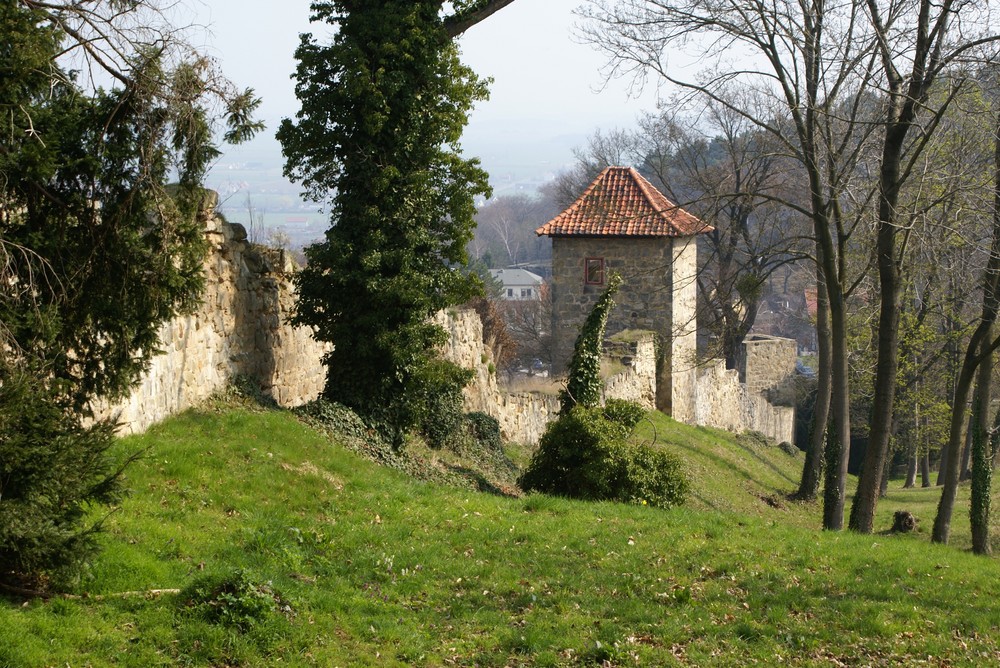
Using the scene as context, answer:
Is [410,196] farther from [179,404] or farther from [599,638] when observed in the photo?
[599,638]

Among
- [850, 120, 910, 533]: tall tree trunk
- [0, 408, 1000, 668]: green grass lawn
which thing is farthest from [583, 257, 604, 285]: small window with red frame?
Result: [0, 408, 1000, 668]: green grass lawn

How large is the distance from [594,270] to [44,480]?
21209 millimetres

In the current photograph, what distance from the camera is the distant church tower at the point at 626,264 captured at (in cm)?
2602

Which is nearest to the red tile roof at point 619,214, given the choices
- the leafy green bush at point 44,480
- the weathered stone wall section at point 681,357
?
the weathered stone wall section at point 681,357

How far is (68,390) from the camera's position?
259 inches

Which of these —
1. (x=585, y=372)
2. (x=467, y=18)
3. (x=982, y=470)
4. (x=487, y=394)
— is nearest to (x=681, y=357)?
(x=487, y=394)

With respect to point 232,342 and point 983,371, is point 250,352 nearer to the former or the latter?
point 232,342

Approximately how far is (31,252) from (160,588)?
106 inches

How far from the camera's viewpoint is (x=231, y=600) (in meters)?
6.87

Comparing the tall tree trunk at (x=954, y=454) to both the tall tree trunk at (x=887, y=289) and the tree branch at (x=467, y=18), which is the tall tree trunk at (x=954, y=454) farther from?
the tree branch at (x=467, y=18)

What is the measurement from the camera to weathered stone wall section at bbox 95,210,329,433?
452 inches

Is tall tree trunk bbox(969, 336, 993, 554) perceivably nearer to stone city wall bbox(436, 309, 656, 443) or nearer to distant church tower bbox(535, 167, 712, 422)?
A: stone city wall bbox(436, 309, 656, 443)

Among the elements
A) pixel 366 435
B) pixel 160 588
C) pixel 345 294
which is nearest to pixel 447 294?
pixel 345 294

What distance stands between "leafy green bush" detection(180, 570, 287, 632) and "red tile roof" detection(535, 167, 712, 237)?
1908 centimetres
